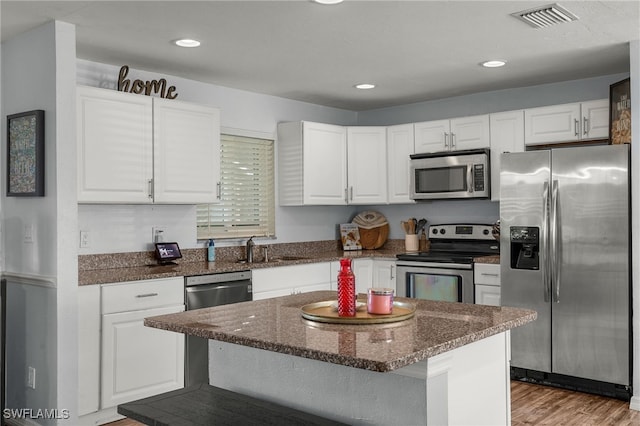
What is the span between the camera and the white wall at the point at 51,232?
11.2 feet

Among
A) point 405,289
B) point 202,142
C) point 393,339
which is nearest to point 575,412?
point 405,289

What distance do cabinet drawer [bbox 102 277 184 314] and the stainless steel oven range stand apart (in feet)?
6.73

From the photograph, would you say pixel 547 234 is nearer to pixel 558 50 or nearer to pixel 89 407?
pixel 558 50

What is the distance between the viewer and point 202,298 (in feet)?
13.7

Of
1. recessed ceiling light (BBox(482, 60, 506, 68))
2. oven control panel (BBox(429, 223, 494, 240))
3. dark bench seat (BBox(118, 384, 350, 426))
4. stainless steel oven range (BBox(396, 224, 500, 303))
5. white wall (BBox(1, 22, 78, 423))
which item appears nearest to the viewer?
dark bench seat (BBox(118, 384, 350, 426))

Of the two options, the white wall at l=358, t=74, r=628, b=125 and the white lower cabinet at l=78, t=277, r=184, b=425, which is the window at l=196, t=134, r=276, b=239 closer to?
the white lower cabinet at l=78, t=277, r=184, b=425

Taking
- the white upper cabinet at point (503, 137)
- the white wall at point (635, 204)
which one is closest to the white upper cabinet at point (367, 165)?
the white upper cabinet at point (503, 137)

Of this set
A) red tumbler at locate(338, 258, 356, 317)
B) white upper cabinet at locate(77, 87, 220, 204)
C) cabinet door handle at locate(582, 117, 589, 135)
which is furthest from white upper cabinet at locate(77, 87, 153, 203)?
cabinet door handle at locate(582, 117, 589, 135)

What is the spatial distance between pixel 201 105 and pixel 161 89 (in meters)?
0.30

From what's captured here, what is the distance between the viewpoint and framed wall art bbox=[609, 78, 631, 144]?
421cm

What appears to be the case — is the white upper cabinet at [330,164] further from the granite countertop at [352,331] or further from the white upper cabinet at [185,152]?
the granite countertop at [352,331]

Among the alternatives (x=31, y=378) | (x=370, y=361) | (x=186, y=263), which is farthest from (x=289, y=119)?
(x=370, y=361)

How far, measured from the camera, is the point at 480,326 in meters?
2.17

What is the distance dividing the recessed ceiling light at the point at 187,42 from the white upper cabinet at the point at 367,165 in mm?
2273
